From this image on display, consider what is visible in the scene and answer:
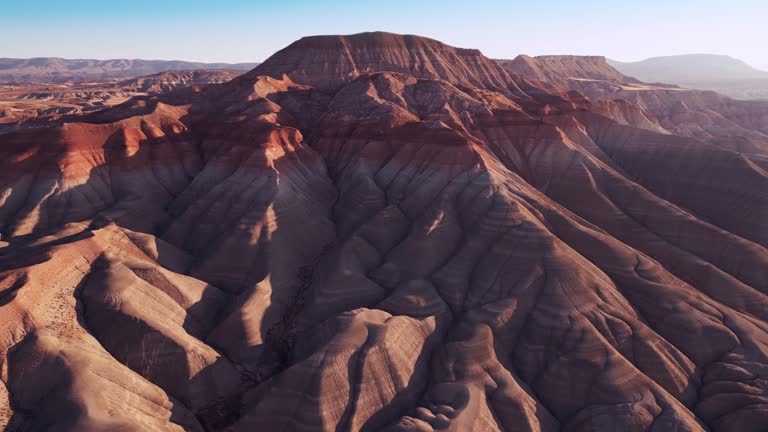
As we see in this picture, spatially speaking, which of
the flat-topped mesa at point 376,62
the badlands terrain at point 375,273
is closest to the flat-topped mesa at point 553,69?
the flat-topped mesa at point 376,62

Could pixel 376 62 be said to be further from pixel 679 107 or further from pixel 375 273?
pixel 679 107

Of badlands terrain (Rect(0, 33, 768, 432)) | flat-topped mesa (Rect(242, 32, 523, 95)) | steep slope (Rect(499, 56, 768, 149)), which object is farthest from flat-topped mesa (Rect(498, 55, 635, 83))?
badlands terrain (Rect(0, 33, 768, 432))

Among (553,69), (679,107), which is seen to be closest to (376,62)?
(679,107)

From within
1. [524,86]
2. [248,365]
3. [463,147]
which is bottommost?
[248,365]

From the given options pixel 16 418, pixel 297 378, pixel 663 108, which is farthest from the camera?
pixel 663 108

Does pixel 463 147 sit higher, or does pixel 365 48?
pixel 365 48

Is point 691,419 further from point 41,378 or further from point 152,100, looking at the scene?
point 152,100

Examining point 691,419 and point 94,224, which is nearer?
point 691,419

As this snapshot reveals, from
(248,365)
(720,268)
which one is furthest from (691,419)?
(248,365)
